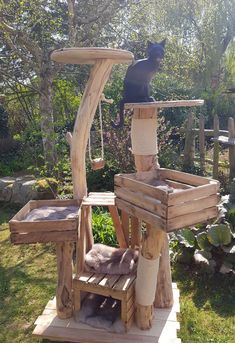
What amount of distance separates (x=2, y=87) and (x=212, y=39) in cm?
959

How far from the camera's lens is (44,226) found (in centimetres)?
270

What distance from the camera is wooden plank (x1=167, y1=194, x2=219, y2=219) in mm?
2191

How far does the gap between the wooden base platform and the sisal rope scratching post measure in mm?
94

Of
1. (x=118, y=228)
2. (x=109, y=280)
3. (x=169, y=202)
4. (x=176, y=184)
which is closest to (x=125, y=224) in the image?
(x=118, y=228)

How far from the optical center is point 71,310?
311 cm

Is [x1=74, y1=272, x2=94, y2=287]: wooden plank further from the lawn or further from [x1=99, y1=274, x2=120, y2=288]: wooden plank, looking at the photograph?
the lawn

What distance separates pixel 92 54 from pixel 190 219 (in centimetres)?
152

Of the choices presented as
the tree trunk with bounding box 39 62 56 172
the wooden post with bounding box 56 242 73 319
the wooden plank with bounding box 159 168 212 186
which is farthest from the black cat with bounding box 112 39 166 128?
the tree trunk with bounding box 39 62 56 172

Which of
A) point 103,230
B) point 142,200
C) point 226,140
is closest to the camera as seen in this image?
point 142,200

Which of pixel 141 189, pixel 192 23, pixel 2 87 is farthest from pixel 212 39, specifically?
pixel 141 189

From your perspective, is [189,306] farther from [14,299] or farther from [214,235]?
[14,299]

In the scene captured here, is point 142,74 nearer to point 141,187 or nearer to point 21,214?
point 141,187

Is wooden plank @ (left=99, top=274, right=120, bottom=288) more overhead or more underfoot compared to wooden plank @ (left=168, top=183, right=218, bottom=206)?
more underfoot

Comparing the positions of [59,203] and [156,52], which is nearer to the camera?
[156,52]
